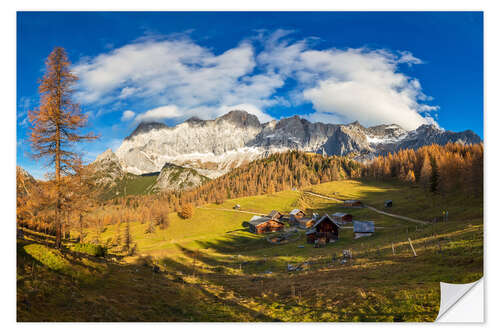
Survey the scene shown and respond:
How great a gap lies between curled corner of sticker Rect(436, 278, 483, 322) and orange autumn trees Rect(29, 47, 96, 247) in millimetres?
23607

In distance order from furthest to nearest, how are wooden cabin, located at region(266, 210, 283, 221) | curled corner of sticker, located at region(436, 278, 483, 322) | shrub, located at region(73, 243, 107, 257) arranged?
1. wooden cabin, located at region(266, 210, 283, 221)
2. shrub, located at region(73, 243, 107, 257)
3. curled corner of sticker, located at region(436, 278, 483, 322)

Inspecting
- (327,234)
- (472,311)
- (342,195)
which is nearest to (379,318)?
(472,311)

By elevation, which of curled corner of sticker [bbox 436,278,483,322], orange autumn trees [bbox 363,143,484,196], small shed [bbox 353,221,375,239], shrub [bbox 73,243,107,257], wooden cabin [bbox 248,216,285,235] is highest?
→ orange autumn trees [bbox 363,143,484,196]

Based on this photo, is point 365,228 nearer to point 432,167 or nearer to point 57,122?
point 432,167

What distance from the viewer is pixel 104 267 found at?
17.4 m

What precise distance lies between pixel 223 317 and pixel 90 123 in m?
15.9

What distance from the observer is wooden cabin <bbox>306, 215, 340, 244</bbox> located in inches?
2332

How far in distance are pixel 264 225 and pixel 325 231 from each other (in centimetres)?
2530

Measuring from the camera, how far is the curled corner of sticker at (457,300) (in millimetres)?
14148

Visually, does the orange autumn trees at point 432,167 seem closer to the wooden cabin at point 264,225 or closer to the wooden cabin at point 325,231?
the wooden cabin at point 325,231

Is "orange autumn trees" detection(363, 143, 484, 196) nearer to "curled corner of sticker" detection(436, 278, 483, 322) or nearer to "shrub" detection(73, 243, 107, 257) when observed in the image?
"curled corner of sticker" detection(436, 278, 483, 322)

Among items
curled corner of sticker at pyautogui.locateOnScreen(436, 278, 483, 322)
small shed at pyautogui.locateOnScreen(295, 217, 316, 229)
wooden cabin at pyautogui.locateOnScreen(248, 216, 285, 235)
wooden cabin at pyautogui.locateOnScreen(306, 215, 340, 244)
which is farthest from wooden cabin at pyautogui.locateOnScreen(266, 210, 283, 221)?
curled corner of sticker at pyautogui.locateOnScreen(436, 278, 483, 322)
